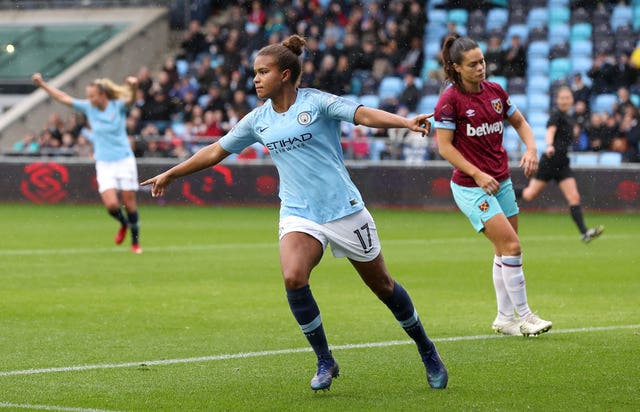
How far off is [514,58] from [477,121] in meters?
19.9

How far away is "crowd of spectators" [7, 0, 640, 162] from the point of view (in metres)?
26.9

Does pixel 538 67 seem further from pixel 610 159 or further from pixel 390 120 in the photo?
pixel 390 120

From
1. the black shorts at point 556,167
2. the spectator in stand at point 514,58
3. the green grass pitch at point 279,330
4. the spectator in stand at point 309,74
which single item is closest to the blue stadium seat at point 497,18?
the spectator in stand at point 514,58

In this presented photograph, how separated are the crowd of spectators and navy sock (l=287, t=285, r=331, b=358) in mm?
18689

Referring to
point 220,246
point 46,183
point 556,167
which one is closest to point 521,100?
point 46,183

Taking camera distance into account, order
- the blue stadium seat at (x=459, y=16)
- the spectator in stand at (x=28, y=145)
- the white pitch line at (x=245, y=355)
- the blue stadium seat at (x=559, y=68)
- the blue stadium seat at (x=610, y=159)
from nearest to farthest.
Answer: the white pitch line at (x=245, y=355)
the blue stadium seat at (x=610, y=159)
the spectator in stand at (x=28, y=145)
the blue stadium seat at (x=559, y=68)
the blue stadium seat at (x=459, y=16)

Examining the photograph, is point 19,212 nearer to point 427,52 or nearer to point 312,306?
point 427,52

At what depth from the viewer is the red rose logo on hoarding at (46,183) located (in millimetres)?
29375

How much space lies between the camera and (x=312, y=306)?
7.39 metres

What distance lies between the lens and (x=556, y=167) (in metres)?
17.8

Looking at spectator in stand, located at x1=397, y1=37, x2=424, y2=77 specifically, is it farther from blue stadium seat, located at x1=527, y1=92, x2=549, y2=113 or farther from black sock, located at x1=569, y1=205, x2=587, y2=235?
black sock, located at x1=569, y1=205, x2=587, y2=235

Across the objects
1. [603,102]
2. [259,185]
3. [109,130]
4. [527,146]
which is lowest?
[259,185]

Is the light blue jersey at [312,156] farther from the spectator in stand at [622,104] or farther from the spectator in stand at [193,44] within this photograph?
the spectator in stand at [193,44]

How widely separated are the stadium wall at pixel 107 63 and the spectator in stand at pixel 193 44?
2.27 metres
